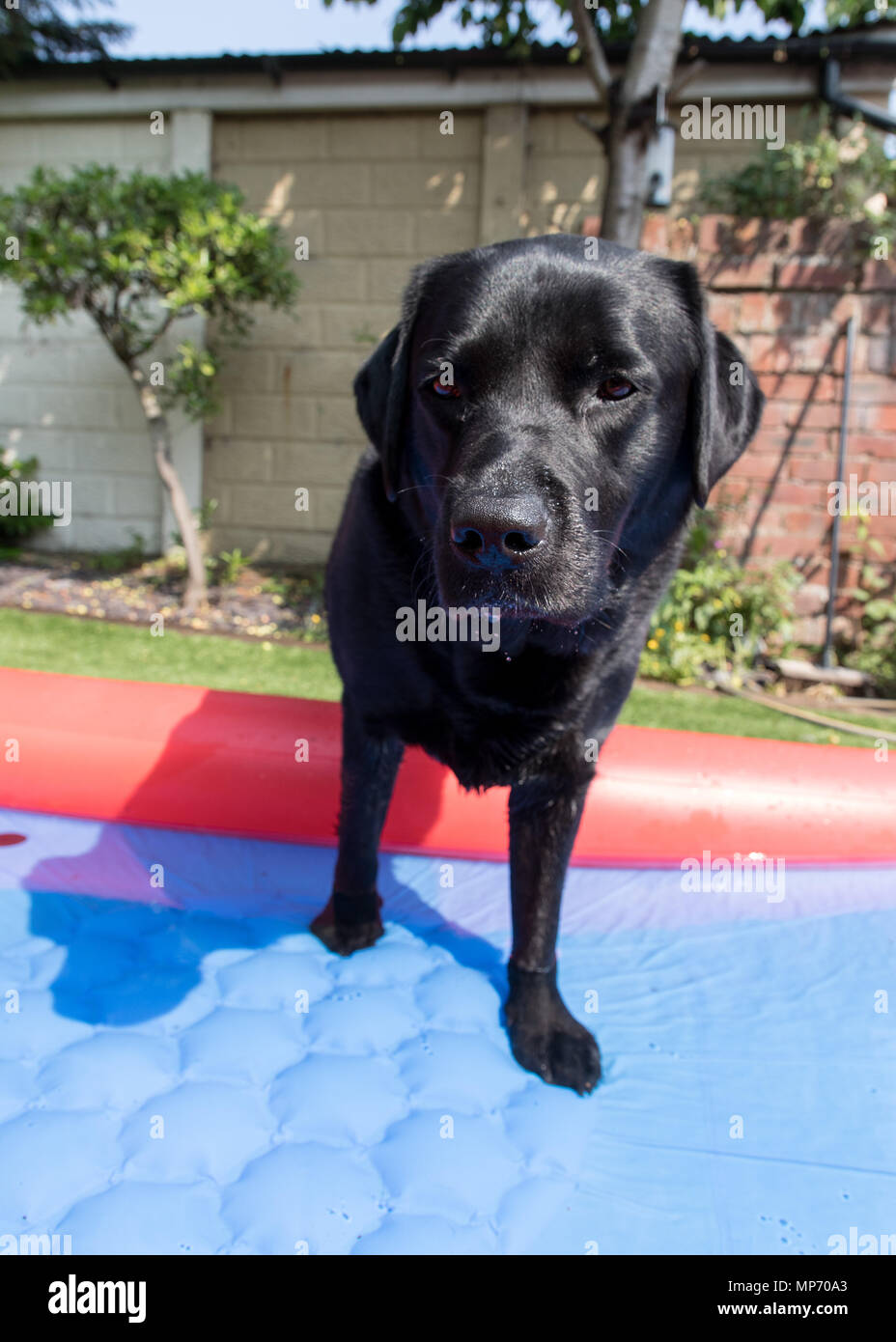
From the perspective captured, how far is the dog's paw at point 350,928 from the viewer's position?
2.10 m

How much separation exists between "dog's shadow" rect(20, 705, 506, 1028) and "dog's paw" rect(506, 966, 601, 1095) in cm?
15

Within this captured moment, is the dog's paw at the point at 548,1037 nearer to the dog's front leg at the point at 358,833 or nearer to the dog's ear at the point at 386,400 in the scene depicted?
the dog's front leg at the point at 358,833

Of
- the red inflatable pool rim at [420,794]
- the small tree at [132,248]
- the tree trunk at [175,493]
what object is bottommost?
the red inflatable pool rim at [420,794]

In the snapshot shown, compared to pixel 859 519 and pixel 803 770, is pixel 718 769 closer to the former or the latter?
pixel 803 770

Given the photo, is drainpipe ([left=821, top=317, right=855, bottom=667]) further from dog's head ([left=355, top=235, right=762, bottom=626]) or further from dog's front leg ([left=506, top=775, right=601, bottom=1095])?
dog's front leg ([left=506, top=775, right=601, bottom=1095])

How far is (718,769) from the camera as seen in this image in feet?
8.29

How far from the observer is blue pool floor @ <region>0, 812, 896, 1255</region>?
54.3 inches

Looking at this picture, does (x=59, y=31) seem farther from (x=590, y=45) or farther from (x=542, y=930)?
(x=542, y=930)

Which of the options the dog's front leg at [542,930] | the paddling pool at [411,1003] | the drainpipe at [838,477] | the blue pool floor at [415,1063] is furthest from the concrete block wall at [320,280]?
the dog's front leg at [542,930]

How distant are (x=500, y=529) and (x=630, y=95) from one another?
3.62 meters

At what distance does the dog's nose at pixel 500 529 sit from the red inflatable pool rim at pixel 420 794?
129cm

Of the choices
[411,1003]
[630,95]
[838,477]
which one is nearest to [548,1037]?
[411,1003]

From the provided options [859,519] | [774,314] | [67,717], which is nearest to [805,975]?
[67,717]
